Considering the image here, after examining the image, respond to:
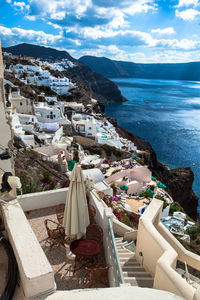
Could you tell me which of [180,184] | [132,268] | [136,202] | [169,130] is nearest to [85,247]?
[132,268]

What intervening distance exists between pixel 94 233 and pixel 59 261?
3.91ft

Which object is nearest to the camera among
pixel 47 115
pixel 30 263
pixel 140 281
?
pixel 30 263

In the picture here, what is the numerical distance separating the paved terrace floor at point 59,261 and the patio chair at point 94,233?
356mm

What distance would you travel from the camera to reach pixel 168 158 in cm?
5384

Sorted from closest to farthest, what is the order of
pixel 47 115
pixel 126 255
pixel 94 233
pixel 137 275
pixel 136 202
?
pixel 137 275
pixel 94 233
pixel 126 255
pixel 136 202
pixel 47 115

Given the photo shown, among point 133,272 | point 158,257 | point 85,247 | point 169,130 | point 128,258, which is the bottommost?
point 169,130

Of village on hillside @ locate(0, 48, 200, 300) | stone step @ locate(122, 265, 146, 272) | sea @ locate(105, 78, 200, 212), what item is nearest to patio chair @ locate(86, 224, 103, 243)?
village on hillside @ locate(0, 48, 200, 300)

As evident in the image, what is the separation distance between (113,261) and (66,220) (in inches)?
60.8

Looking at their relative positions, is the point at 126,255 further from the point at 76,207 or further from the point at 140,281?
the point at 76,207

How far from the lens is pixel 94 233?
253 inches

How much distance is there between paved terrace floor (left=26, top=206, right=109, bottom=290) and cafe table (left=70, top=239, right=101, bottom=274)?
0.57 ft

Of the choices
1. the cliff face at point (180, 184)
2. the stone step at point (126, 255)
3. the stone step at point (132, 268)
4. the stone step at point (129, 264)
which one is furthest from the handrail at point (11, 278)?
the cliff face at point (180, 184)

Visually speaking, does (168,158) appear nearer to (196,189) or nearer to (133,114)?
(196,189)

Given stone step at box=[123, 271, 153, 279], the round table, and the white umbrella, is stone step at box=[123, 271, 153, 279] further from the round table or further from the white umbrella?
the white umbrella
